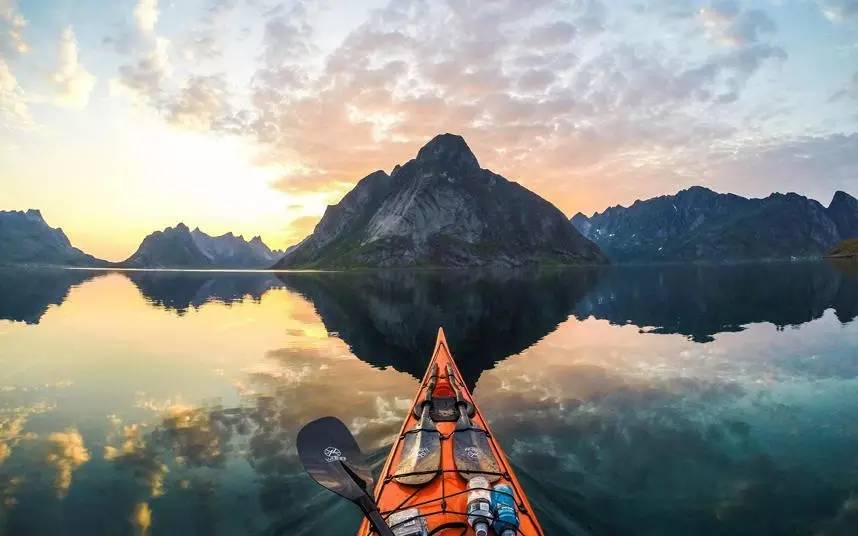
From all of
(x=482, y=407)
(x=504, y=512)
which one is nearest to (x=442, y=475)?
(x=504, y=512)

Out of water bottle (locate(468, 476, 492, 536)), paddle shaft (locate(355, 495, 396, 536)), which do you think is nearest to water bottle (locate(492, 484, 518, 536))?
water bottle (locate(468, 476, 492, 536))

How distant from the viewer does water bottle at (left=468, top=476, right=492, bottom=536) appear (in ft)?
29.8

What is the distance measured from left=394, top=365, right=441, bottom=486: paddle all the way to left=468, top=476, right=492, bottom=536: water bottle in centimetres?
150

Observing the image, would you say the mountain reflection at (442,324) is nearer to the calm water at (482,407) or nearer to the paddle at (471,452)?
the calm water at (482,407)

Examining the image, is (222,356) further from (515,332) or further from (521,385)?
(515,332)

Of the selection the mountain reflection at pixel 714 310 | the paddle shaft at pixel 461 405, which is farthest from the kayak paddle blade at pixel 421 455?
the mountain reflection at pixel 714 310

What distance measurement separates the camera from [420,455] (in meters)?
12.7

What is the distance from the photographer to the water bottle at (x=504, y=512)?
8984 millimetres

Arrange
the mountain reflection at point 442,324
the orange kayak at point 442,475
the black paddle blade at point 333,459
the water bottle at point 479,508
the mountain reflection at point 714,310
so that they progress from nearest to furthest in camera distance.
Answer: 1. the black paddle blade at point 333,459
2. the water bottle at point 479,508
3. the orange kayak at point 442,475
4. the mountain reflection at point 442,324
5. the mountain reflection at point 714,310

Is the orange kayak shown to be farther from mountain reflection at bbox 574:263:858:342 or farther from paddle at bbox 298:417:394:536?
mountain reflection at bbox 574:263:858:342

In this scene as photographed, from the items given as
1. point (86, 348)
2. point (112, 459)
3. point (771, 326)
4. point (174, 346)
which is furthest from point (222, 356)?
point (771, 326)

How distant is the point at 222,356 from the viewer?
35219mm

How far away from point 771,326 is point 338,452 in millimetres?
51052

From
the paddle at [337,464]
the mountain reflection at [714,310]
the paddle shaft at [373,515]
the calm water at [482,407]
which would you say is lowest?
the calm water at [482,407]
